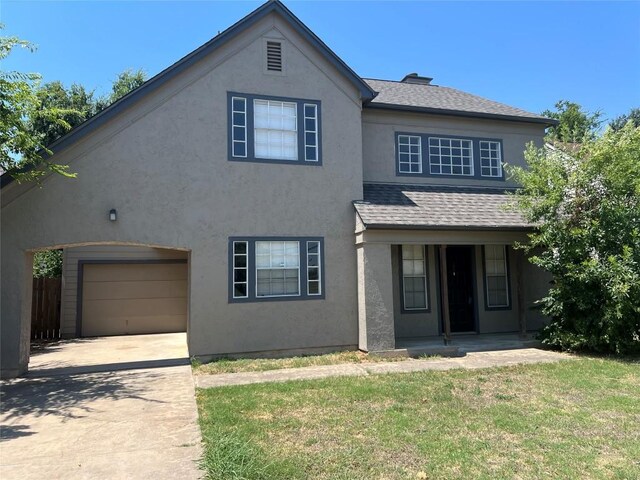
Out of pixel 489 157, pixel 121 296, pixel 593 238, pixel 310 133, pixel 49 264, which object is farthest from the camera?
pixel 49 264

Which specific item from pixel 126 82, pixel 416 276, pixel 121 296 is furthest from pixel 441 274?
pixel 126 82

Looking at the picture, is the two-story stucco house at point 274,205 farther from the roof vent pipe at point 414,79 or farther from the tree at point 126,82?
the tree at point 126,82

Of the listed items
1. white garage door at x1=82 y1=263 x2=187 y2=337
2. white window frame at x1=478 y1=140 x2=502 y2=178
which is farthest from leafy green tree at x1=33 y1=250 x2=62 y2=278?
white window frame at x1=478 y1=140 x2=502 y2=178

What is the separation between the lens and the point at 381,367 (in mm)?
9125

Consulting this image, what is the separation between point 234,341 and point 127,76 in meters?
19.9

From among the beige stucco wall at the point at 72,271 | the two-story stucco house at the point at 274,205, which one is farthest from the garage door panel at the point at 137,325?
the two-story stucco house at the point at 274,205

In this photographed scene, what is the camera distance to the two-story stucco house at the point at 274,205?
9.35 meters

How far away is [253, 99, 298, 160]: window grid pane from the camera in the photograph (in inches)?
411

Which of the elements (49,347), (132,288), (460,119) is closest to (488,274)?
(460,119)

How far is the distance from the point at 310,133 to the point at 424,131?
12.1ft

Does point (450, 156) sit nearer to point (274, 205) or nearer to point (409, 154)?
point (409, 154)

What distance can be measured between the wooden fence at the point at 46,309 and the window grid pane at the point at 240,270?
8.10 m

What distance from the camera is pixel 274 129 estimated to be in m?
10.6

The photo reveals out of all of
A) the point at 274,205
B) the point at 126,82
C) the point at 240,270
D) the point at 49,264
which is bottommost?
the point at 240,270
